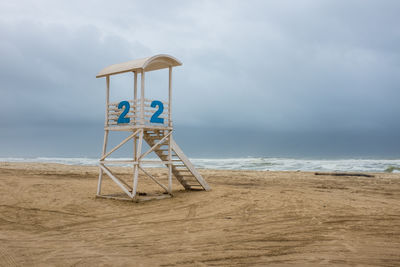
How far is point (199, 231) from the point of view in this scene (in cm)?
857

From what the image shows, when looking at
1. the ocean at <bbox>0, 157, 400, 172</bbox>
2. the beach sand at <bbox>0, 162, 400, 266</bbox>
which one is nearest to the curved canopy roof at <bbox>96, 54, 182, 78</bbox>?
the beach sand at <bbox>0, 162, 400, 266</bbox>

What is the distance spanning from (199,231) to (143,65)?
6558mm

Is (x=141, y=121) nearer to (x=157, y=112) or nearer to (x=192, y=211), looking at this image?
(x=157, y=112)

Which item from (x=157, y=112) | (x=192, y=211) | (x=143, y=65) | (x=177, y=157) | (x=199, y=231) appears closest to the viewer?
(x=199, y=231)

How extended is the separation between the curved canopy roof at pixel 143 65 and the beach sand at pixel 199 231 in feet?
15.8

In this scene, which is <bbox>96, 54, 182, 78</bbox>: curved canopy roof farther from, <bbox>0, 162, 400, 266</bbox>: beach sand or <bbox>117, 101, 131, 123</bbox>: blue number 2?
<bbox>0, 162, 400, 266</bbox>: beach sand

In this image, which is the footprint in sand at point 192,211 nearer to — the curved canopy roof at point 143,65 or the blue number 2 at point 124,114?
the blue number 2 at point 124,114

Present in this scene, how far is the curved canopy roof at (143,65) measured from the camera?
12.7 m

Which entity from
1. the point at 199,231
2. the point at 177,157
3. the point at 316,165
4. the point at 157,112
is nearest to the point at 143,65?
the point at 157,112

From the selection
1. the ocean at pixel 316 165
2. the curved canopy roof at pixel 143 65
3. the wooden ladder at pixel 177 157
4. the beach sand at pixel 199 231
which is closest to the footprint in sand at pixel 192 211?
the beach sand at pixel 199 231

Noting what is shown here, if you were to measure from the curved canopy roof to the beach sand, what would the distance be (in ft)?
15.8

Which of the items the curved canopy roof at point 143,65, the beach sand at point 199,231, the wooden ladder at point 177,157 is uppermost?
→ the curved canopy roof at point 143,65

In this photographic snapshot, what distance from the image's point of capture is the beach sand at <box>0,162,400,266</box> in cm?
646

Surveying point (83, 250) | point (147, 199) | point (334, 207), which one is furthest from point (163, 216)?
point (334, 207)
